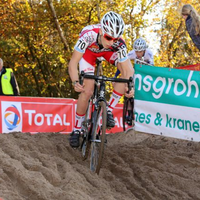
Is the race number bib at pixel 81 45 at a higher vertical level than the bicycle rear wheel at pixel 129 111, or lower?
higher

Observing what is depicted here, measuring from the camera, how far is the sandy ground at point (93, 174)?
14.0 feet

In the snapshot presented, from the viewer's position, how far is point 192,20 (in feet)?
25.5

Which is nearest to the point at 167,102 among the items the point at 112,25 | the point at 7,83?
the point at 112,25

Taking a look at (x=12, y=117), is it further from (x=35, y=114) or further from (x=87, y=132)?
(x=87, y=132)

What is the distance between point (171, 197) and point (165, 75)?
9.63ft

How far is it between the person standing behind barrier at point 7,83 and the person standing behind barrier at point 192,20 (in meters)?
4.78

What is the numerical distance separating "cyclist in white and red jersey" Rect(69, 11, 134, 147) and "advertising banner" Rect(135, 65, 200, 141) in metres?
1.53

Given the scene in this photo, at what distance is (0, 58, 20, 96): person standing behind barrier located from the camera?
10.1 meters

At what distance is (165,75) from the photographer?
24.6 ft

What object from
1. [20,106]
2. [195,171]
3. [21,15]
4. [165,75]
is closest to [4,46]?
[21,15]

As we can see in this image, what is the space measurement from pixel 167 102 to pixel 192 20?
5.88 ft

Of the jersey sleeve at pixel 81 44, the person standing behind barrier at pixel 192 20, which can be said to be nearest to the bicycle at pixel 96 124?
the jersey sleeve at pixel 81 44

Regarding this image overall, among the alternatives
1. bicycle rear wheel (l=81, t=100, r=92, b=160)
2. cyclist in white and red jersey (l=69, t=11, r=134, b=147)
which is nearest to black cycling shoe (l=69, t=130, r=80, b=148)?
cyclist in white and red jersey (l=69, t=11, r=134, b=147)

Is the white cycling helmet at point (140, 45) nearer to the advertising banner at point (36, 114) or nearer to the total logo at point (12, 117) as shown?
the advertising banner at point (36, 114)
